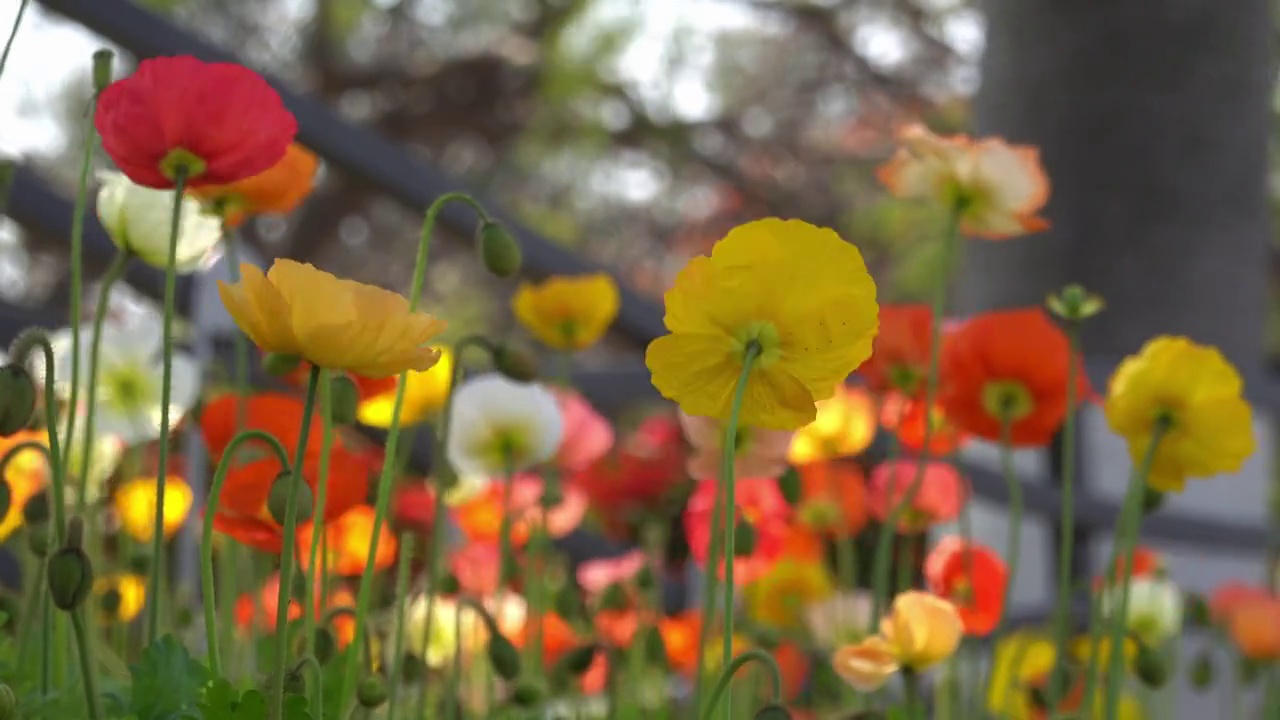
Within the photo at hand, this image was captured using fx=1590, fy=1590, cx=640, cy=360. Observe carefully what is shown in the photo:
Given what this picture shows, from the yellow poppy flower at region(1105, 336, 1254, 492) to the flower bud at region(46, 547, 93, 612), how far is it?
0.48 metres

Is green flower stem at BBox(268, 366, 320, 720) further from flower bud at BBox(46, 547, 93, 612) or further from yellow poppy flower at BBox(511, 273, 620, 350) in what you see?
yellow poppy flower at BBox(511, 273, 620, 350)

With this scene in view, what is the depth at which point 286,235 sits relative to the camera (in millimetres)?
6402

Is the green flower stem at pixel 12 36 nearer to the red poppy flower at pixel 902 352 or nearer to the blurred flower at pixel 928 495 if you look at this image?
the red poppy flower at pixel 902 352

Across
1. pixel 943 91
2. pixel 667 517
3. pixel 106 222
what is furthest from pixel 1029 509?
pixel 943 91

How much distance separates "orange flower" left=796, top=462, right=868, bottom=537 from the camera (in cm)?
133

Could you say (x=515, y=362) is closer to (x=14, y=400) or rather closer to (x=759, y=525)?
(x=14, y=400)

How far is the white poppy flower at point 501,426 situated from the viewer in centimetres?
107

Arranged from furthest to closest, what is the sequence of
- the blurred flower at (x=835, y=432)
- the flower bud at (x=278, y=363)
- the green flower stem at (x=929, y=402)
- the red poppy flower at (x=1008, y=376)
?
1. the blurred flower at (x=835, y=432)
2. the red poppy flower at (x=1008, y=376)
3. the green flower stem at (x=929, y=402)
4. the flower bud at (x=278, y=363)

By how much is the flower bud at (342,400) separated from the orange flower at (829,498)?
68cm

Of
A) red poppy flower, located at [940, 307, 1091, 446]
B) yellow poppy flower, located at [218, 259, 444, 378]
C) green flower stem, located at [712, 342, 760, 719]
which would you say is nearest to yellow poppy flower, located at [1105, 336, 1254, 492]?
red poppy flower, located at [940, 307, 1091, 446]

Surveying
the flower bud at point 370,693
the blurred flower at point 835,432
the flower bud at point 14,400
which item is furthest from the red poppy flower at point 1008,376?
the flower bud at point 14,400

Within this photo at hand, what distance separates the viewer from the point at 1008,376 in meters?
0.93

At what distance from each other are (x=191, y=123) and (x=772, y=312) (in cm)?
24

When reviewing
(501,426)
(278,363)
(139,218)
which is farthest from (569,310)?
(278,363)
